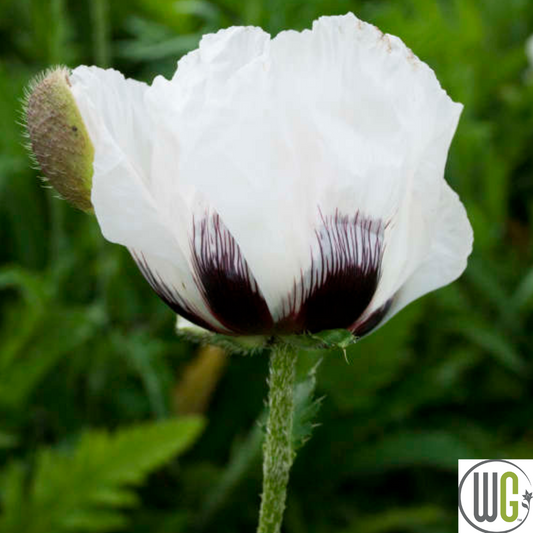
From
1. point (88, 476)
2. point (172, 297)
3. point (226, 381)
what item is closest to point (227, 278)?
point (172, 297)

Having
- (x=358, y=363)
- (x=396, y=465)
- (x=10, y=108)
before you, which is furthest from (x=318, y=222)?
(x=10, y=108)

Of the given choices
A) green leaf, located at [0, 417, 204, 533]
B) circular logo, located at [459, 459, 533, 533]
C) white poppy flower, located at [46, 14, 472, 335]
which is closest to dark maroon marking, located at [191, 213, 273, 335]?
white poppy flower, located at [46, 14, 472, 335]

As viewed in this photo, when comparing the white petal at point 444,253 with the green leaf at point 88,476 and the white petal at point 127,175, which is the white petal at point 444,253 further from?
the green leaf at point 88,476

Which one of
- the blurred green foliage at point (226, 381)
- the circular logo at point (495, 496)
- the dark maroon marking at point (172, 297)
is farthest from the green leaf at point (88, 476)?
the dark maroon marking at point (172, 297)

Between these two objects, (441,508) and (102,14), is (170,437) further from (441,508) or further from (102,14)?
(102,14)

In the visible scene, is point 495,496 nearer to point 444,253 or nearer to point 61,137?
point 444,253
